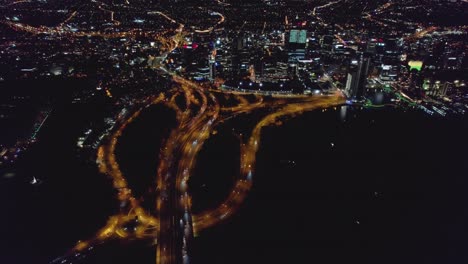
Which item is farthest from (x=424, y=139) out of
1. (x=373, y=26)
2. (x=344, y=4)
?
(x=344, y=4)

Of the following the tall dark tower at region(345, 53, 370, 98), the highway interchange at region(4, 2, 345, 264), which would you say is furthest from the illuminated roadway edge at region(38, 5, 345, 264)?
the tall dark tower at region(345, 53, 370, 98)

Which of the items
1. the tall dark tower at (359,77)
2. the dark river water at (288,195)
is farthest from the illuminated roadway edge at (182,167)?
the tall dark tower at (359,77)

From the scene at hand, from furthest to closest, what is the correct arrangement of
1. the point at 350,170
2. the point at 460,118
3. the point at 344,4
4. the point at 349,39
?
the point at 344,4
the point at 349,39
the point at 460,118
the point at 350,170

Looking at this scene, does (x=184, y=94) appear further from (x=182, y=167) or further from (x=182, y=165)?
(x=182, y=167)

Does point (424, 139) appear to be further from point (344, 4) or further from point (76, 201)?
point (344, 4)

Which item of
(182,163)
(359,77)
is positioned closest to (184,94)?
(182,163)

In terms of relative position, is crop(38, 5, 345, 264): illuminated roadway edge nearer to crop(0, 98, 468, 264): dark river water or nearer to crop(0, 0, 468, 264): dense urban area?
crop(0, 0, 468, 264): dense urban area
